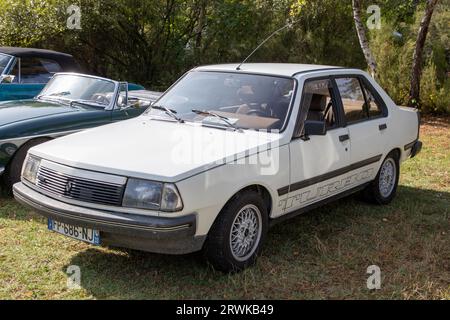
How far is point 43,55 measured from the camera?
8672mm

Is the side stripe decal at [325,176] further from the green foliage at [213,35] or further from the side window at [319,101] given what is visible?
the green foliage at [213,35]

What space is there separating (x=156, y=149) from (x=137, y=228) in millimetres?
716

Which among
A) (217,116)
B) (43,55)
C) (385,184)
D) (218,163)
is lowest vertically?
(385,184)

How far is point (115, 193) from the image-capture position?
12.4 ft

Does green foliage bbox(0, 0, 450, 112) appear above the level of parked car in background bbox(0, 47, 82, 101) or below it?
above

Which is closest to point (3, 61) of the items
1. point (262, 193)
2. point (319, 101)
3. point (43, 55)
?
point (43, 55)

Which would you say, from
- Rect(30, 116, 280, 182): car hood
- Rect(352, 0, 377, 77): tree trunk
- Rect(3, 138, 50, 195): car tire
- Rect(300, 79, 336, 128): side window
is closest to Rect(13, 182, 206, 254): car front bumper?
Rect(30, 116, 280, 182): car hood

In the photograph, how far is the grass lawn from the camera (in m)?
3.99

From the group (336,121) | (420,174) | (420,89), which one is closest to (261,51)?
(420,89)

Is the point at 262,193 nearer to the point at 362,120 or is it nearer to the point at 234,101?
the point at 234,101

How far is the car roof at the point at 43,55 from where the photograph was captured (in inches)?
329

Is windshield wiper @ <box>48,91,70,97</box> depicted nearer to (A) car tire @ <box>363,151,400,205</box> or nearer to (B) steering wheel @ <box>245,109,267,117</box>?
(B) steering wheel @ <box>245,109,267,117</box>

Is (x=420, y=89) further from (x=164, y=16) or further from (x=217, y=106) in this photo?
(x=217, y=106)
